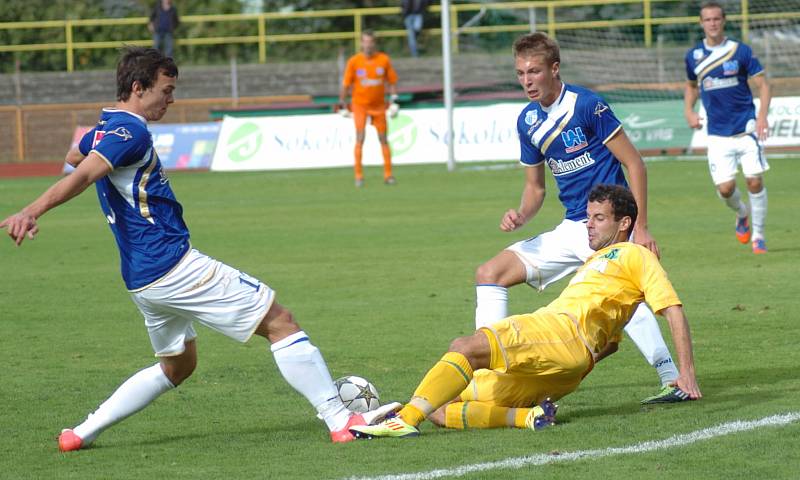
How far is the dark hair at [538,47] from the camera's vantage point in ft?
22.0

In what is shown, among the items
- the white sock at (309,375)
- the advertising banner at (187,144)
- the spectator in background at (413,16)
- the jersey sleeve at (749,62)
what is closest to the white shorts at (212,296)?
the white sock at (309,375)

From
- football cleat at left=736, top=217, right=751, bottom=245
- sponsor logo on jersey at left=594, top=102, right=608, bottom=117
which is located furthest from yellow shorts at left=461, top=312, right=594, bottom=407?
football cleat at left=736, top=217, right=751, bottom=245

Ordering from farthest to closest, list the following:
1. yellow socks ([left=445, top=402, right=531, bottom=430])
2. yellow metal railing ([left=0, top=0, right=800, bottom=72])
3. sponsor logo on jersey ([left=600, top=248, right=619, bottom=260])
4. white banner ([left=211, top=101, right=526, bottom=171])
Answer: yellow metal railing ([left=0, top=0, right=800, bottom=72]) → white banner ([left=211, top=101, right=526, bottom=171]) → sponsor logo on jersey ([left=600, top=248, right=619, bottom=260]) → yellow socks ([left=445, top=402, right=531, bottom=430])

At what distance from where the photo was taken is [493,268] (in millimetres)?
6781

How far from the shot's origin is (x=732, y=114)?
41.9 ft

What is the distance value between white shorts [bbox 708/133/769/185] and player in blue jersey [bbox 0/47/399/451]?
7.70 meters

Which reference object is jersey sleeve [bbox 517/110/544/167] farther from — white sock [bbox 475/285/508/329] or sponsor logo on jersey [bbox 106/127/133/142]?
sponsor logo on jersey [bbox 106/127/133/142]

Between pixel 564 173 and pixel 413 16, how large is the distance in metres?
25.9

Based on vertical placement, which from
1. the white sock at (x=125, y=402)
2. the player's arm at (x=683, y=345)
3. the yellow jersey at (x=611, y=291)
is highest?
the yellow jersey at (x=611, y=291)

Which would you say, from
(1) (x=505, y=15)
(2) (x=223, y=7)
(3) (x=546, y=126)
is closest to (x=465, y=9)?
(1) (x=505, y=15)

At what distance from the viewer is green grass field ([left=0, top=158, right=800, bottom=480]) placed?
5.48 meters

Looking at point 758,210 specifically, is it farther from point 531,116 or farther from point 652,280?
point 652,280

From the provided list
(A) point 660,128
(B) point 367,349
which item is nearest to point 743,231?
(B) point 367,349

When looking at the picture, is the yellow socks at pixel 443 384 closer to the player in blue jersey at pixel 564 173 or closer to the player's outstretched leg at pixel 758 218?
the player in blue jersey at pixel 564 173
